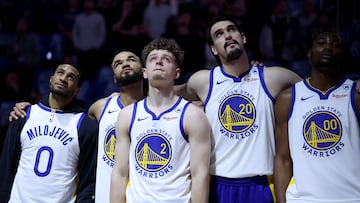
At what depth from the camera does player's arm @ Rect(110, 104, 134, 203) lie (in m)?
4.04

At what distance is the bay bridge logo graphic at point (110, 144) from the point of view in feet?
15.0

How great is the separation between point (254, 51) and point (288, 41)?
1.72 ft

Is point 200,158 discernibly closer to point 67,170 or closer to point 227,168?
point 227,168

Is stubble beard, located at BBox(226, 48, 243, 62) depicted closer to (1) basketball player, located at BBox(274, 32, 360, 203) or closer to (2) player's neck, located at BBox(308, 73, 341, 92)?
(1) basketball player, located at BBox(274, 32, 360, 203)

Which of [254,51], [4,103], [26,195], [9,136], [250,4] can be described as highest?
[250,4]

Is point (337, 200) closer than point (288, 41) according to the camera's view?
Yes

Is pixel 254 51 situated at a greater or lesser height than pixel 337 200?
greater

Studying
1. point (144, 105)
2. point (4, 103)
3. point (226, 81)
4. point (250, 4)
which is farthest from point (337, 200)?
point (4, 103)

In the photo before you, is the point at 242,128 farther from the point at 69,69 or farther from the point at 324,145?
the point at 69,69

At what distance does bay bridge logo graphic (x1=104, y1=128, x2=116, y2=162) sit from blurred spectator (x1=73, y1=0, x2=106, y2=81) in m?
4.01

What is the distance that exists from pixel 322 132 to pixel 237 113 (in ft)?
2.13

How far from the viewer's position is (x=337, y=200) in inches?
151

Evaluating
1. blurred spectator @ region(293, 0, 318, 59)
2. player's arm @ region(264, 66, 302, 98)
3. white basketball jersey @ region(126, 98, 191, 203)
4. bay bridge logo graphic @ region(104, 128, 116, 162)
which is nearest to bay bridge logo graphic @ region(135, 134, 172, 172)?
white basketball jersey @ region(126, 98, 191, 203)

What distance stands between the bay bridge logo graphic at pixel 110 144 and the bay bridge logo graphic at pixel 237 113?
96cm
